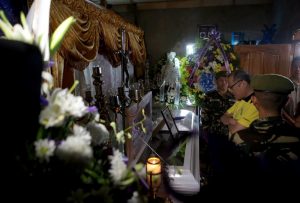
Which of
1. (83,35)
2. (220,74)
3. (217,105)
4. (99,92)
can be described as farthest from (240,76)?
(83,35)

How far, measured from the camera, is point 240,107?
2924 mm

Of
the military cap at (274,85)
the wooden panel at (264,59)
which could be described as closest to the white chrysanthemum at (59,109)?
the military cap at (274,85)

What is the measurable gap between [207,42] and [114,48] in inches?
62.8

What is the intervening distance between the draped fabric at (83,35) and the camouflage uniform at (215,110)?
1697 millimetres

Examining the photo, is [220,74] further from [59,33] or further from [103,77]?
[59,33]

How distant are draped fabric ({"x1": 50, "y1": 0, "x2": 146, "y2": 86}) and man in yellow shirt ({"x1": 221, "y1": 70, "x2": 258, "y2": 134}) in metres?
1.82

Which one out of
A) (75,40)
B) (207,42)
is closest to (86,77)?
(75,40)

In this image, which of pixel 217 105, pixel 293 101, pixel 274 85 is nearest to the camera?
pixel 274 85

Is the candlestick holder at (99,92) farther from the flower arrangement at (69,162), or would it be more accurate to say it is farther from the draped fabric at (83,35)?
the flower arrangement at (69,162)

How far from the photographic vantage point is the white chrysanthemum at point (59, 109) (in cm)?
75

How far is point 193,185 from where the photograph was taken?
2.59 meters

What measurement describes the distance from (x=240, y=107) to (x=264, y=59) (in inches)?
85.1

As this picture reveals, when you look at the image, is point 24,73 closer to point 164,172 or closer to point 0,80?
point 0,80

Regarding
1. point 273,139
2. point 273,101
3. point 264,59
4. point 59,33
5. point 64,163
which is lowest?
point 273,139
